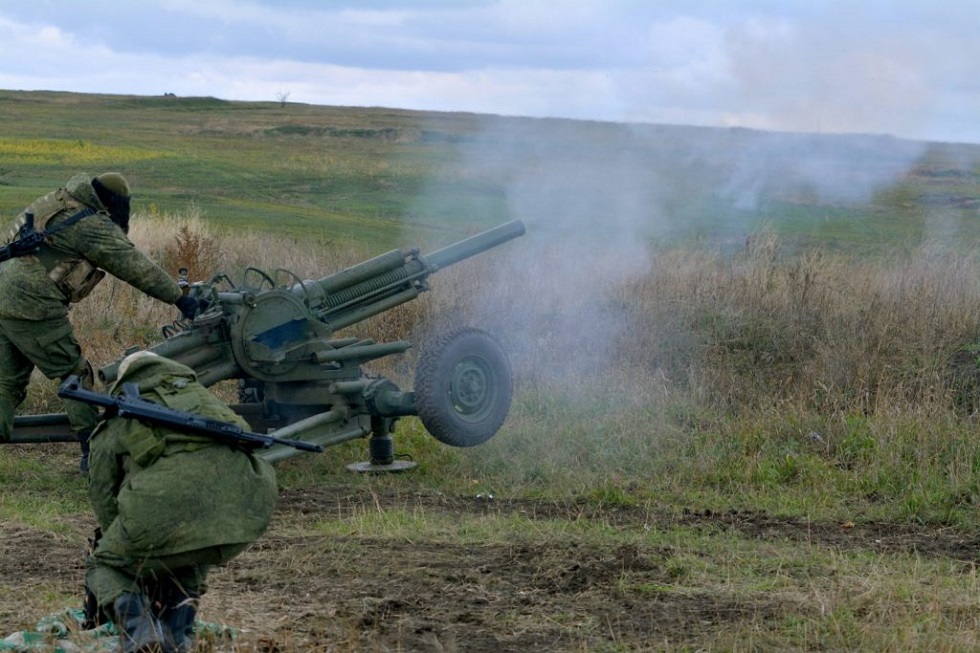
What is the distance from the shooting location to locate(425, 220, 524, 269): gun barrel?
9781mm

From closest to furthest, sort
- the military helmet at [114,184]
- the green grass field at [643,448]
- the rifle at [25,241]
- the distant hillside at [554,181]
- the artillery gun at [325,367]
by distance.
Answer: the green grass field at [643,448] → the rifle at [25,241] → the military helmet at [114,184] → the artillery gun at [325,367] → the distant hillside at [554,181]

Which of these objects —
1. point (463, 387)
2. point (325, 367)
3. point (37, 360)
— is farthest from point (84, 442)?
point (463, 387)

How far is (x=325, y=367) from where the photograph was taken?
30.0 ft

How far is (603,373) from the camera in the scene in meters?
11.4

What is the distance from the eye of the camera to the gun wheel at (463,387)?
28.8ft

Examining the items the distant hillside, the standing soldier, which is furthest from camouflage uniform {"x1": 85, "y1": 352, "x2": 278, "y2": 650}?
the distant hillside

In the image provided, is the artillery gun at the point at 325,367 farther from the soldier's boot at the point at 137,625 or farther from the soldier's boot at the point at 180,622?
the soldier's boot at the point at 137,625

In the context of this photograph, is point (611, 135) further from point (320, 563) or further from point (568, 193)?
point (320, 563)

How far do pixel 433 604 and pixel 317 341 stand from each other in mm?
3345

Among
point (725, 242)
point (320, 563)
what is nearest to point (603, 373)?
point (320, 563)

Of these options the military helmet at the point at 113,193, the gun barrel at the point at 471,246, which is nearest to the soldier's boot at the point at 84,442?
the military helmet at the point at 113,193

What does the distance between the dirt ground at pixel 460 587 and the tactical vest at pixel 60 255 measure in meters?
1.69

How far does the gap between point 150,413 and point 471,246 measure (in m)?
5.50

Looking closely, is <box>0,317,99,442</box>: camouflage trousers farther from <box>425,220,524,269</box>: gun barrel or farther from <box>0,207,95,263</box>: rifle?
<box>425,220,524,269</box>: gun barrel
